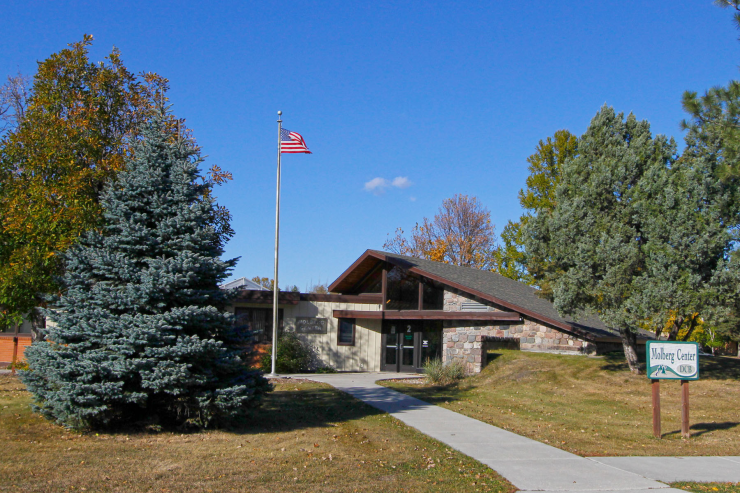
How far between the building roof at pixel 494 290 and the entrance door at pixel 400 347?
236 centimetres

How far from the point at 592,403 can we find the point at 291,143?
11.8 m

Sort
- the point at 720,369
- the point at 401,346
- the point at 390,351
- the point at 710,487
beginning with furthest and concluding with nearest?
the point at 390,351
the point at 401,346
the point at 720,369
the point at 710,487

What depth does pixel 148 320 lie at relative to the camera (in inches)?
345

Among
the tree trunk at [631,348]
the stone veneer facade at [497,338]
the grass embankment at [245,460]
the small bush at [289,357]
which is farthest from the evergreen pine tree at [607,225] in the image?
the small bush at [289,357]

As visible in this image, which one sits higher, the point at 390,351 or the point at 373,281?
the point at 373,281

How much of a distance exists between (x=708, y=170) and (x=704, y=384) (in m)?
5.20

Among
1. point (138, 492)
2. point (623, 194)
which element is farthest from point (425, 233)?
point (138, 492)

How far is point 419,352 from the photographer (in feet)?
71.1

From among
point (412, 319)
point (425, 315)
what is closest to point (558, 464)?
point (425, 315)

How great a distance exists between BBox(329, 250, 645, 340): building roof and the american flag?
14.7 feet

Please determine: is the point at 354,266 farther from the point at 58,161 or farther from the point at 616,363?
the point at 58,161

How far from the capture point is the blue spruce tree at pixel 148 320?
8602mm

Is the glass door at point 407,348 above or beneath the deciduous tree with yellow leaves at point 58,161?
beneath

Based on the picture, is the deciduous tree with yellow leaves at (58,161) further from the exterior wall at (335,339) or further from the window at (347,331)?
the window at (347,331)
